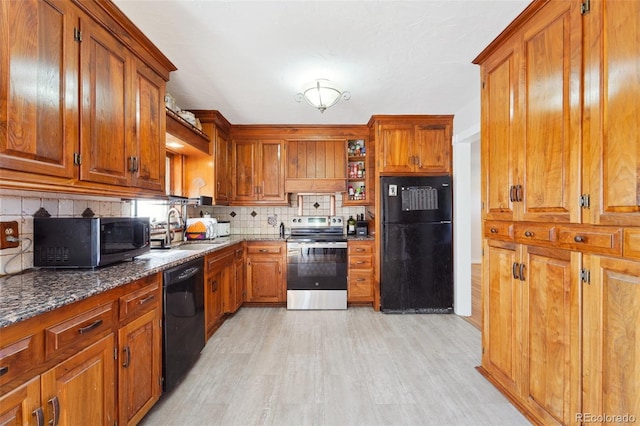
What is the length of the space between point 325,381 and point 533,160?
1.98 meters

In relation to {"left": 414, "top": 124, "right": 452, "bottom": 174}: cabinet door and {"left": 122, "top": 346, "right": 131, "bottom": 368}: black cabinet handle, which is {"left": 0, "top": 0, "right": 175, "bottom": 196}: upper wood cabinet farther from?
{"left": 414, "top": 124, "right": 452, "bottom": 174}: cabinet door

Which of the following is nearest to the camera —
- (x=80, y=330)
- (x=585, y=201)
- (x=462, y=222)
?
(x=80, y=330)

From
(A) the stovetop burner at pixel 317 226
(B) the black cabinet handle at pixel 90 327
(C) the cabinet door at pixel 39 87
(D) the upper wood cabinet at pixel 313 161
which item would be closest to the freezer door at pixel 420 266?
(A) the stovetop burner at pixel 317 226

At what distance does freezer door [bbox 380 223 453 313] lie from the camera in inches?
129

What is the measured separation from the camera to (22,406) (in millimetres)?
900

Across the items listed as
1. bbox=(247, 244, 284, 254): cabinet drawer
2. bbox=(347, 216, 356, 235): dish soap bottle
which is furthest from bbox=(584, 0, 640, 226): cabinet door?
bbox=(247, 244, 284, 254): cabinet drawer

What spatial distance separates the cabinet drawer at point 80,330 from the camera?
100 centimetres

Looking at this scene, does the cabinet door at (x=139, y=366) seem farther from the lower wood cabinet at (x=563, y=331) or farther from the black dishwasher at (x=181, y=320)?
the lower wood cabinet at (x=563, y=331)

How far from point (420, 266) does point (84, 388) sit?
3089 millimetres

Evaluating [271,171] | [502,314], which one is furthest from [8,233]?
[502,314]

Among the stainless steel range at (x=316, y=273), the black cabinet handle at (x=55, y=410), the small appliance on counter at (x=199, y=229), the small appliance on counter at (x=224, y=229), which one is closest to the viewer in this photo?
the black cabinet handle at (x=55, y=410)

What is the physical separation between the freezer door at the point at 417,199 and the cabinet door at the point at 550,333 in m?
1.68

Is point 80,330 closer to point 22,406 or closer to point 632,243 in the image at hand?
point 22,406

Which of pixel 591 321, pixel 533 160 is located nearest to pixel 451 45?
pixel 533 160
